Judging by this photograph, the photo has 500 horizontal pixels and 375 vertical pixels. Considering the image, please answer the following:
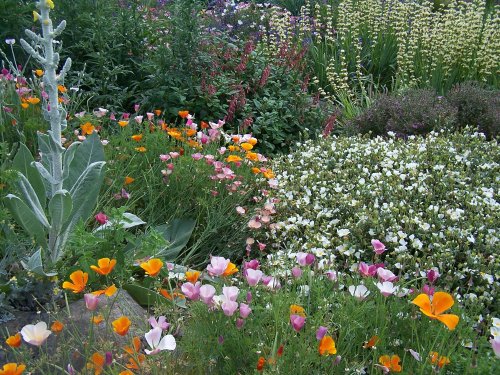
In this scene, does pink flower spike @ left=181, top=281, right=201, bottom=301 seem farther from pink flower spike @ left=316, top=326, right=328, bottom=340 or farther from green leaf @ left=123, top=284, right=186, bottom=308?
green leaf @ left=123, top=284, right=186, bottom=308

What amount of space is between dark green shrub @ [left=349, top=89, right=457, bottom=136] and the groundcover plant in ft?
1.60

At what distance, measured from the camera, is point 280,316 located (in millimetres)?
2066

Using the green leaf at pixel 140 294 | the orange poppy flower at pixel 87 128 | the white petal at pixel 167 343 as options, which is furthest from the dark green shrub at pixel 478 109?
the white petal at pixel 167 343

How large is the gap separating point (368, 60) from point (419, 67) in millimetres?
823

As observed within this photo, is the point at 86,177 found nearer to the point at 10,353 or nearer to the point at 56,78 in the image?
the point at 56,78

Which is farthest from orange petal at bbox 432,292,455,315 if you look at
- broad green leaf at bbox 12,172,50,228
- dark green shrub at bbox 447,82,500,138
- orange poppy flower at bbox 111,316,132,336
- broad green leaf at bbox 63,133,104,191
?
dark green shrub at bbox 447,82,500,138

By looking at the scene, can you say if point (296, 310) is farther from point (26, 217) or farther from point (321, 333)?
point (26, 217)

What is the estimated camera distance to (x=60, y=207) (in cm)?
265

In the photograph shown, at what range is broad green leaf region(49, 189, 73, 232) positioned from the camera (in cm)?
261

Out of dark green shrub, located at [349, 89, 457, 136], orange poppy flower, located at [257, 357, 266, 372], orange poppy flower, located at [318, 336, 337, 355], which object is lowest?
dark green shrub, located at [349, 89, 457, 136]

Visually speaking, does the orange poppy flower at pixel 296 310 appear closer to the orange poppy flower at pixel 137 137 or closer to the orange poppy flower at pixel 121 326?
the orange poppy flower at pixel 121 326

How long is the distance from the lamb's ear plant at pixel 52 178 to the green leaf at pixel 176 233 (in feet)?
1.86

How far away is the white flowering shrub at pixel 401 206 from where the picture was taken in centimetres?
306

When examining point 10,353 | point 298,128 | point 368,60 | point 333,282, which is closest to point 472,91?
point 298,128
